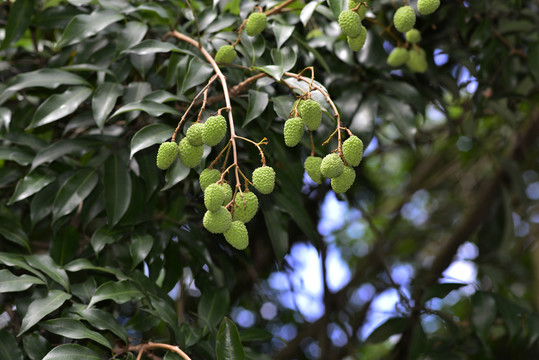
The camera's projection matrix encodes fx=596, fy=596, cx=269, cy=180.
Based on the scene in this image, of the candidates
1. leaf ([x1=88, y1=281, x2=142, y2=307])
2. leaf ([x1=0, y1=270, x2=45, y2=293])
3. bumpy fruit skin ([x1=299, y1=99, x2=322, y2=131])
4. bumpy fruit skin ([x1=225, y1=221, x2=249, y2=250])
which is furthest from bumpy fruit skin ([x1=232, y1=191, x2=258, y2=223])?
leaf ([x1=0, y1=270, x2=45, y2=293])

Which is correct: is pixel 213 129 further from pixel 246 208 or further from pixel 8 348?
pixel 8 348

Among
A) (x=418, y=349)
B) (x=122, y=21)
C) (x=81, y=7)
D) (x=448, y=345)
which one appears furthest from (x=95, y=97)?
(x=448, y=345)

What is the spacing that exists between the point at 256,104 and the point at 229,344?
1.35ft

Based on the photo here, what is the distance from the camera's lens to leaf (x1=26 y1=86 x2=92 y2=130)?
116cm

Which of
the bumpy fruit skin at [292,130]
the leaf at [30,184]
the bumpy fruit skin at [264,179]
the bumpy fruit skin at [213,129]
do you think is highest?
the bumpy fruit skin at [213,129]

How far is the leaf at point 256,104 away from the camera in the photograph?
3.40ft

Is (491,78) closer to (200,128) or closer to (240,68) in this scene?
(240,68)

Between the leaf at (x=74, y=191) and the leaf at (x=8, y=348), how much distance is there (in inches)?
9.1

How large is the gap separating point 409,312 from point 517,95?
2.18 feet

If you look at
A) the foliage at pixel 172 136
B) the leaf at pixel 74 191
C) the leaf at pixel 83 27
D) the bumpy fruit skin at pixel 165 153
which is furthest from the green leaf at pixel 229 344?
the leaf at pixel 83 27

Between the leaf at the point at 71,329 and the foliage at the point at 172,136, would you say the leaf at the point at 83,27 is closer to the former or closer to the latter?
the foliage at the point at 172,136

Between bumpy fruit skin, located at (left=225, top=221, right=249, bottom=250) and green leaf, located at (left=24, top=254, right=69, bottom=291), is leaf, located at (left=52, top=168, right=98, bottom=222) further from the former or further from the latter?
bumpy fruit skin, located at (left=225, top=221, right=249, bottom=250)

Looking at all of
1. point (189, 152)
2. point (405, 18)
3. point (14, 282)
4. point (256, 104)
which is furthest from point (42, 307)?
point (405, 18)

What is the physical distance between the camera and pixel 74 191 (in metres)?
1.20
